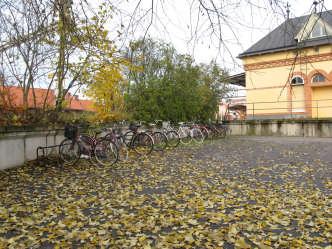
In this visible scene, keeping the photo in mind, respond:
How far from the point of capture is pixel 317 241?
3350 millimetres

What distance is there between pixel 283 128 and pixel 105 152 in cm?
1280

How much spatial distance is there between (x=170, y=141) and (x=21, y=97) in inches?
232

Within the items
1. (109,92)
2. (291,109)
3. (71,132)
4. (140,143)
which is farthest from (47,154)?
(291,109)

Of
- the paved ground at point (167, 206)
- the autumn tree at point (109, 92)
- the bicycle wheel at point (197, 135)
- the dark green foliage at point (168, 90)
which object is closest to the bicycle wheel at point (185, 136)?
the bicycle wheel at point (197, 135)

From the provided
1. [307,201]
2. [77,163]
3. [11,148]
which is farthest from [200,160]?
[11,148]

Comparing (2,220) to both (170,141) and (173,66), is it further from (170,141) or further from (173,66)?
(173,66)

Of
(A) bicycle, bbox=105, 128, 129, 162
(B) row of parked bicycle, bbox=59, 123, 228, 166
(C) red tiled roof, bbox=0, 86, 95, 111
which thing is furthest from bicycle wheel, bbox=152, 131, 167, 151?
(C) red tiled roof, bbox=0, 86, 95, 111

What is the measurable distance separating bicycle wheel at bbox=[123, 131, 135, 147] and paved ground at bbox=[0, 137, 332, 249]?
2.52m

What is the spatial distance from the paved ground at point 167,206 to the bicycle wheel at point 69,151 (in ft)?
1.52

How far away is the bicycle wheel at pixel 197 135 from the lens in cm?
1437

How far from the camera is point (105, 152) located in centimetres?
849

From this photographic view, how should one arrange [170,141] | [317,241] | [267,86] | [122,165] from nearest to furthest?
[317,241] → [122,165] → [170,141] → [267,86]

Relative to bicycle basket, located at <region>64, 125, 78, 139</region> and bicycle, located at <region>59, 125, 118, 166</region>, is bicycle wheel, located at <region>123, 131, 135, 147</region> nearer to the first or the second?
bicycle, located at <region>59, 125, 118, 166</region>

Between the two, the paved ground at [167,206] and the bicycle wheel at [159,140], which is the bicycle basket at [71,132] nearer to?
the paved ground at [167,206]
